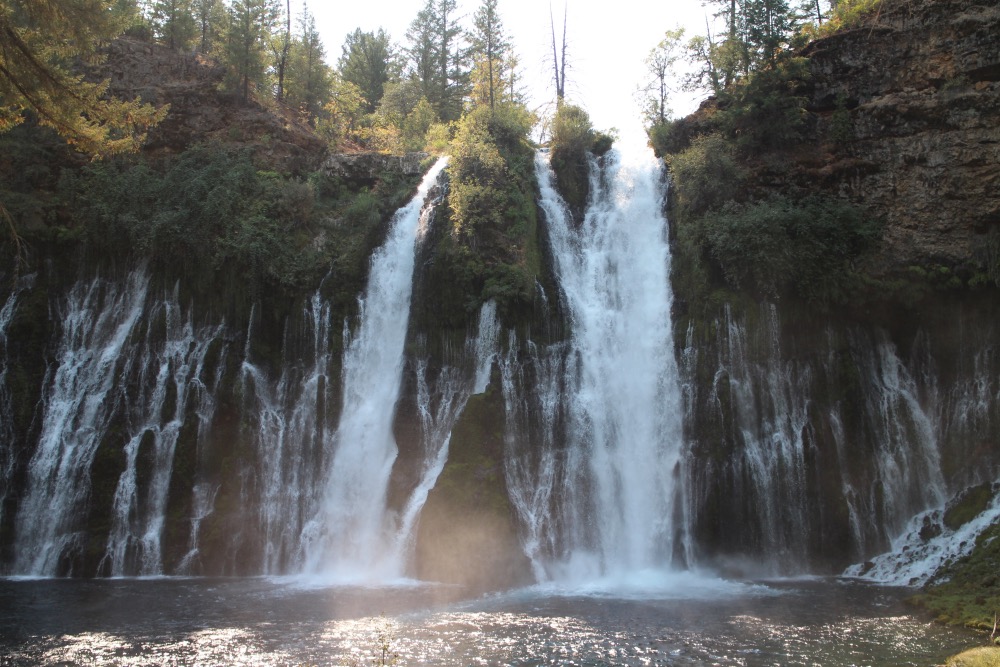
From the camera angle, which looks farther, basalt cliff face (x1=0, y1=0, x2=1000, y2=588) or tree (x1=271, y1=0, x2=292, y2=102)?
tree (x1=271, y1=0, x2=292, y2=102)

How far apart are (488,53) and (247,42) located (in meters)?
12.0

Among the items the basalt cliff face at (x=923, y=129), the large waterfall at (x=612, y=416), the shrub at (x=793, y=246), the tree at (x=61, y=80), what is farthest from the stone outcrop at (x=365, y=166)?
the tree at (x=61, y=80)

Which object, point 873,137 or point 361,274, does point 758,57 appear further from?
point 361,274

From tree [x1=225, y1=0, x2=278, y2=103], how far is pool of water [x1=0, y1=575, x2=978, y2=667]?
21.4m

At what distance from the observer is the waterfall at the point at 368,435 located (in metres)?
19.0

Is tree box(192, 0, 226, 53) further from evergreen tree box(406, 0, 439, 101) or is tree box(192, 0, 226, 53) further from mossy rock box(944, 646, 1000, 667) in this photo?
mossy rock box(944, 646, 1000, 667)

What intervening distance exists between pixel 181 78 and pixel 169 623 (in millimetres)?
24470

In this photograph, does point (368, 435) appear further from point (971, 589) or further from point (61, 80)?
point (971, 589)

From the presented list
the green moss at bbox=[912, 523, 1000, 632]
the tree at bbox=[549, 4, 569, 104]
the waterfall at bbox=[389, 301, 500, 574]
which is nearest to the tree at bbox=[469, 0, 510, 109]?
the tree at bbox=[549, 4, 569, 104]

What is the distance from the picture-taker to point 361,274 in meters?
23.2

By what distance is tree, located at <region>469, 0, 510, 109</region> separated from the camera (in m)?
35.5

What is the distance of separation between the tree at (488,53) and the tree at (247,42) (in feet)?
33.9

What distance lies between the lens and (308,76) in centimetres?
3662

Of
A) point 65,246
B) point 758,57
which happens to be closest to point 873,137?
point 758,57
